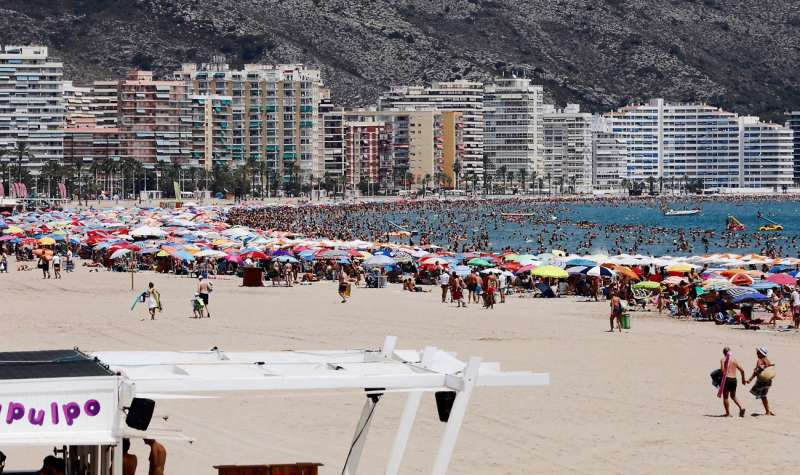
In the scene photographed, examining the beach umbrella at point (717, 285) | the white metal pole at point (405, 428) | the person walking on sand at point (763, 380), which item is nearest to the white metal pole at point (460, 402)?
the white metal pole at point (405, 428)

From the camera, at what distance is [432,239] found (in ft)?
301

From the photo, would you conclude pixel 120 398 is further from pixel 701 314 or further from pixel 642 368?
pixel 701 314

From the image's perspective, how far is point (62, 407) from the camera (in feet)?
24.8

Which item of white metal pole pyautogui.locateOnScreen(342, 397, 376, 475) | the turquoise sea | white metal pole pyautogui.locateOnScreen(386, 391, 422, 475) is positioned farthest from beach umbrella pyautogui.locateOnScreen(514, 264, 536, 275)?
white metal pole pyautogui.locateOnScreen(386, 391, 422, 475)

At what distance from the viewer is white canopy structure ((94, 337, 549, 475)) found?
25.9 ft

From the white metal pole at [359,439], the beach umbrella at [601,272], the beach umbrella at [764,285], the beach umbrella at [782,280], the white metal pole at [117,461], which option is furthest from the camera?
the beach umbrella at [601,272]

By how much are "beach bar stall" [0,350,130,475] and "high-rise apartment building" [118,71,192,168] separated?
184245 mm

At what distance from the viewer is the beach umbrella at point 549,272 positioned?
3906 centimetres

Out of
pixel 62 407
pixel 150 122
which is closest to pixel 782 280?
pixel 62 407

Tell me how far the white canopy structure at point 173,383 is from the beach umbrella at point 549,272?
30.0 metres

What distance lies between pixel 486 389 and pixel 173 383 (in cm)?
1147

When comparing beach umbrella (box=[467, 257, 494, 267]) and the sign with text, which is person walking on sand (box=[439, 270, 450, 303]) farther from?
the sign with text

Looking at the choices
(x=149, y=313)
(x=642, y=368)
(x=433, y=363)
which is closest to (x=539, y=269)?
(x=149, y=313)

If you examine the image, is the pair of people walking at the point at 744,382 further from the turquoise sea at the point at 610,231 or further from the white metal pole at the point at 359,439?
the turquoise sea at the point at 610,231
